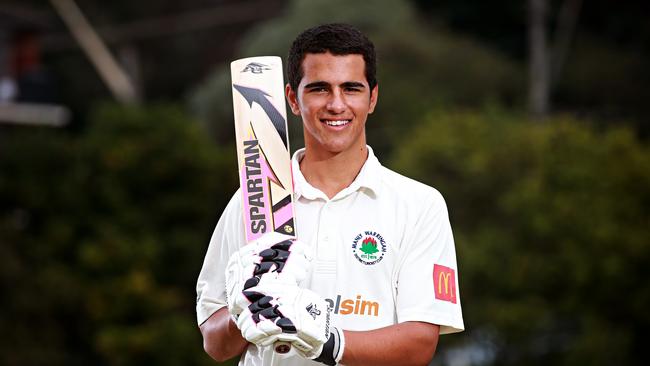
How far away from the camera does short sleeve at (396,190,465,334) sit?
402 cm

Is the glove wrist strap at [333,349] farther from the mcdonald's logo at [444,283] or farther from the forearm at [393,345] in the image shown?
the mcdonald's logo at [444,283]

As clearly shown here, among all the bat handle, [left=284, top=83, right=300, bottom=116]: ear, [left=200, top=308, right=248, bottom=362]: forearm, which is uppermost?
[left=284, top=83, right=300, bottom=116]: ear

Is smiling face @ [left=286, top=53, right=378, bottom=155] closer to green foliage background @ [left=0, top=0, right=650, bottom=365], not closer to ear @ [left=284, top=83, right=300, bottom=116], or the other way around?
ear @ [left=284, top=83, right=300, bottom=116]

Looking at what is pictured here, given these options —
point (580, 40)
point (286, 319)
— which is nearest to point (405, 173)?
point (580, 40)

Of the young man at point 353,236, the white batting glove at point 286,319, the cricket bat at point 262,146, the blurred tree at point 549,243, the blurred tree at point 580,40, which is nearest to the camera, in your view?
the white batting glove at point 286,319

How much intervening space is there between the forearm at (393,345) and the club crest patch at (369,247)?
0.66ft

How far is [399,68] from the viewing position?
32344 millimetres

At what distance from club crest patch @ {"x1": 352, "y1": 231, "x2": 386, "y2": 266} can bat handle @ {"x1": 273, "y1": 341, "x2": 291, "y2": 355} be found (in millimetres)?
382

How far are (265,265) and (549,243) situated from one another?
2055 centimetres

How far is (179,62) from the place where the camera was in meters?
40.7

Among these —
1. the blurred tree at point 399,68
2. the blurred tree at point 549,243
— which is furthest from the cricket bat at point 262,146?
the blurred tree at point 399,68

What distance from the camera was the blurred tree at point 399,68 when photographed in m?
31.0

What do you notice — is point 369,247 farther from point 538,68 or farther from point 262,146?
point 538,68

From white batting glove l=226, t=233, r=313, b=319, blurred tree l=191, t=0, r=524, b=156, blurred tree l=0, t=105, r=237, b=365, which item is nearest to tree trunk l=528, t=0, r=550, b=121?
blurred tree l=191, t=0, r=524, b=156
